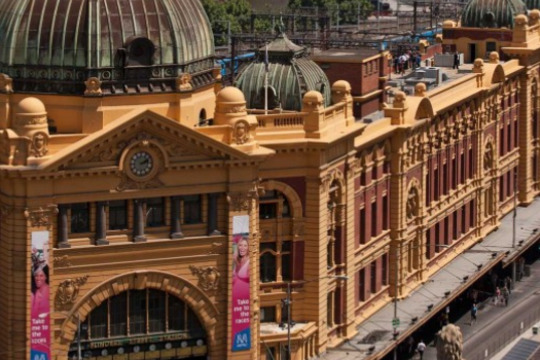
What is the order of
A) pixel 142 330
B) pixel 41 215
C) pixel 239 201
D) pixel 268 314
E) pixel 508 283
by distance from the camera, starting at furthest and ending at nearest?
pixel 508 283 → pixel 268 314 → pixel 239 201 → pixel 142 330 → pixel 41 215

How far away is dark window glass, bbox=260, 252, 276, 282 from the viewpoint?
430 ft

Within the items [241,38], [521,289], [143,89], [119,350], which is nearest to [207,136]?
[143,89]

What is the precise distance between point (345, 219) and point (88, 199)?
22666 mm

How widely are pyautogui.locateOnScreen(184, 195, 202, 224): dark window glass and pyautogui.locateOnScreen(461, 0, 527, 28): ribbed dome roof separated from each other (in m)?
66.8

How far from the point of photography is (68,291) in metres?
120

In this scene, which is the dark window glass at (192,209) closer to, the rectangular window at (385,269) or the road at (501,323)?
the rectangular window at (385,269)

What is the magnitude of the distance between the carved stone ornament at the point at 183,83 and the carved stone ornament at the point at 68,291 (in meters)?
13.6

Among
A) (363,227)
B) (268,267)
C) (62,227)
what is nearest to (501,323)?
(363,227)

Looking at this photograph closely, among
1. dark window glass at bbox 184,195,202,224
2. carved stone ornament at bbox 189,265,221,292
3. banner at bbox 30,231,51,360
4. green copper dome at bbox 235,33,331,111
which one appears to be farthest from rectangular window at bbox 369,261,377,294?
banner at bbox 30,231,51,360

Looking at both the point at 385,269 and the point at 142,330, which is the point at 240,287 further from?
the point at 385,269

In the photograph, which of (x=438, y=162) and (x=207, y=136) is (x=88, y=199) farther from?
(x=438, y=162)

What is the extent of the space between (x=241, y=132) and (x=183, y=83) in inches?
204

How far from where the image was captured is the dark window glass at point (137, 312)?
123000mm

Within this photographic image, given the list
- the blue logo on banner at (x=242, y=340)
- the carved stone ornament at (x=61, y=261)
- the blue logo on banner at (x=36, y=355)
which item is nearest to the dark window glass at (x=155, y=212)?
the carved stone ornament at (x=61, y=261)
